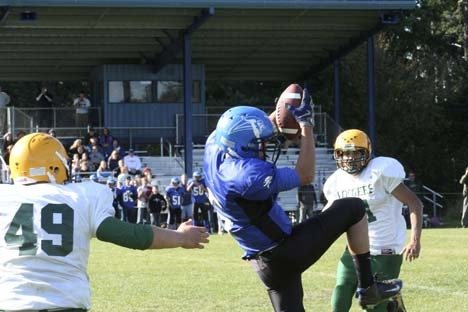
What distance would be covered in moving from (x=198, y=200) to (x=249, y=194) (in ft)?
64.6

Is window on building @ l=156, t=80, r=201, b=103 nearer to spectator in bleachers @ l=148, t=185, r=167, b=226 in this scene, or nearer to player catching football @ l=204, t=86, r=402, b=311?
spectator in bleachers @ l=148, t=185, r=167, b=226

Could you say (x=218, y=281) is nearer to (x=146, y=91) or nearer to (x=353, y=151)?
(x=353, y=151)

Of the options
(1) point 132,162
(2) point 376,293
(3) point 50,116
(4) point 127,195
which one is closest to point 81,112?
(3) point 50,116

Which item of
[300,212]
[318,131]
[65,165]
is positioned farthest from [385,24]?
[65,165]

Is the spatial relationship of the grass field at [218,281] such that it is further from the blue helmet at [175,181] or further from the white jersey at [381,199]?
the blue helmet at [175,181]

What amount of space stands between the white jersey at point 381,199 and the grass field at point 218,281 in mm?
2481

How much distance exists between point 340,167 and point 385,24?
22.5m

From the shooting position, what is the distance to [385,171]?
24.5 feet

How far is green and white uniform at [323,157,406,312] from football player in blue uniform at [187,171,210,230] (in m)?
17.8

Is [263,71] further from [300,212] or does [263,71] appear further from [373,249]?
[373,249]

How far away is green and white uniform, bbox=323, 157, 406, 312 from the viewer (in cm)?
742

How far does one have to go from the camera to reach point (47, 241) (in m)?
4.80

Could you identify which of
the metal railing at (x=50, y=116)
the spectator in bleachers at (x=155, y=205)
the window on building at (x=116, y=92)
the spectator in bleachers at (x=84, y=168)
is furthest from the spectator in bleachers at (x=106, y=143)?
the spectator in bleachers at (x=155, y=205)

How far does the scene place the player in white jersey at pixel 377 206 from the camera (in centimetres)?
743
